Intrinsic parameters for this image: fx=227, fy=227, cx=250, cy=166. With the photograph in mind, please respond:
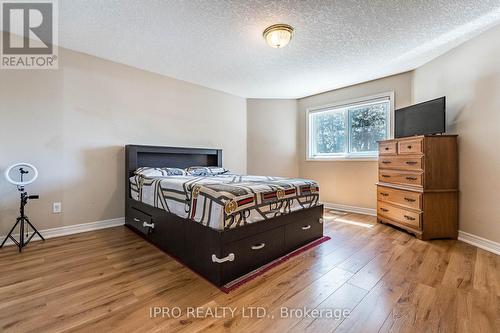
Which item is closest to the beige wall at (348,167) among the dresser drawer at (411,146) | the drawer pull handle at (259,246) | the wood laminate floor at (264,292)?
the dresser drawer at (411,146)

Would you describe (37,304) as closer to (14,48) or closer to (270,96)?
(14,48)

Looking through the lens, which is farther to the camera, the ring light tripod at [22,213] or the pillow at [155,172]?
the pillow at [155,172]

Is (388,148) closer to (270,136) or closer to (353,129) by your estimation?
(353,129)

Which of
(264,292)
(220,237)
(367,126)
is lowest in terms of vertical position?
(264,292)

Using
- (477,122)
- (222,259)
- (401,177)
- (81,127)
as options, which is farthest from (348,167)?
(81,127)

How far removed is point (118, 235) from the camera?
2.89 meters

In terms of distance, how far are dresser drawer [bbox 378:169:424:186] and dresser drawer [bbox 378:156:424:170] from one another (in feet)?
0.21

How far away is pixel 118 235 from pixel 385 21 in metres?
3.88

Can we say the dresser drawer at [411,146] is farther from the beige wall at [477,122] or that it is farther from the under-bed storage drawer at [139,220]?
the under-bed storage drawer at [139,220]

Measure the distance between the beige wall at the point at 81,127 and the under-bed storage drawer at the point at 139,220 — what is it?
0.36 m

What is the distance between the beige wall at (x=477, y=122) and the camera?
2451 mm

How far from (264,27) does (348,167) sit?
9.69 feet

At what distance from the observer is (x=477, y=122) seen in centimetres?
262

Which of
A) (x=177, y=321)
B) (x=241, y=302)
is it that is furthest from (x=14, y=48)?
(x=241, y=302)
